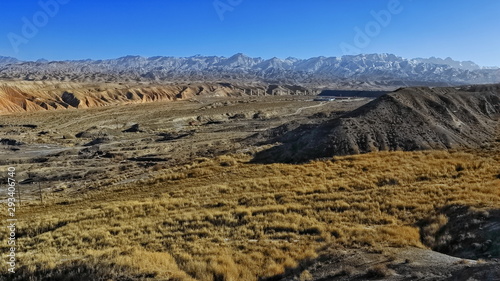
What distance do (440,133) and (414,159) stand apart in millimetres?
9012

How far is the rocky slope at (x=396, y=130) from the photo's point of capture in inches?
1371

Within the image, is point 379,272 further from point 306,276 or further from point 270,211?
point 270,211

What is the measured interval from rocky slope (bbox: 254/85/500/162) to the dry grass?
4.66 meters

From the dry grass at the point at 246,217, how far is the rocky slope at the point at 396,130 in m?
4.66

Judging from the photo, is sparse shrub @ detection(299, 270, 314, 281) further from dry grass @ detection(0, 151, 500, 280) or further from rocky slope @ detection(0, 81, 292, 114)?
rocky slope @ detection(0, 81, 292, 114)

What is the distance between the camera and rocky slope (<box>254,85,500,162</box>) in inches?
1371

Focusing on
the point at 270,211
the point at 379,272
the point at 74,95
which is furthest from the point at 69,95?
Result: the point at 379,272

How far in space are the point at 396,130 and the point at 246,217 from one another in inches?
1015

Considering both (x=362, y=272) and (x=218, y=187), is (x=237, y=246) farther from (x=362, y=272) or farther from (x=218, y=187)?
(x=218, y=187)

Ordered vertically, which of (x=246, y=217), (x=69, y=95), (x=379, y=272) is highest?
(x=69, y=95)

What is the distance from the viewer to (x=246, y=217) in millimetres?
16734

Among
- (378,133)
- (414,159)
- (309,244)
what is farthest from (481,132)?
(309,244)

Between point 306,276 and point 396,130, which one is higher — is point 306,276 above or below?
below

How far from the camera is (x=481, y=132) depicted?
1567 inches
